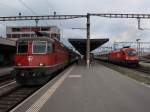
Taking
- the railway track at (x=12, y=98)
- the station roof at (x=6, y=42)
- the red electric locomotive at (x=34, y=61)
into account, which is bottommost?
the railway track at (x=12, y=98)

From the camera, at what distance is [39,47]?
2031 centimetres

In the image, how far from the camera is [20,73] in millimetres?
19281

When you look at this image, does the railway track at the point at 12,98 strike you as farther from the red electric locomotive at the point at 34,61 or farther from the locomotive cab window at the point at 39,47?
the locomotive cab window at the point at 39,47

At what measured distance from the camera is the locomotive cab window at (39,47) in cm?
2022

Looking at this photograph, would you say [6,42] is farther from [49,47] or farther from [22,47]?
[49,47]

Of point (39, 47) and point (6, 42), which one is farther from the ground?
point (6, 42)

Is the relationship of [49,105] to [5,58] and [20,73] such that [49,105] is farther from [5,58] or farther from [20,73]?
[5,58]

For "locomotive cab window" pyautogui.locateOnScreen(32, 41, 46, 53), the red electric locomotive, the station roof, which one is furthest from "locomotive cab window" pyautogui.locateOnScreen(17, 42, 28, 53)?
the station roof

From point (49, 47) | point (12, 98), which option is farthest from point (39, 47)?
point (12, 98)

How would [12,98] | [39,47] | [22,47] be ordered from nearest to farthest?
[12,98], [39,47], [22,47]

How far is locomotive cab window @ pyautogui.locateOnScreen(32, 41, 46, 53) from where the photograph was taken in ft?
66.3

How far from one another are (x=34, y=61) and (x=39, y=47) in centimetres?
110

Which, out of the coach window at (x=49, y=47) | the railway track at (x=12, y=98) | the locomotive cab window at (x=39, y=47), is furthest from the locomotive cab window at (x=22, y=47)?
the railway track at (x=12, y=98)

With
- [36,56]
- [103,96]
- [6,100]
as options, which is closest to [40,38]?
[36,56]
